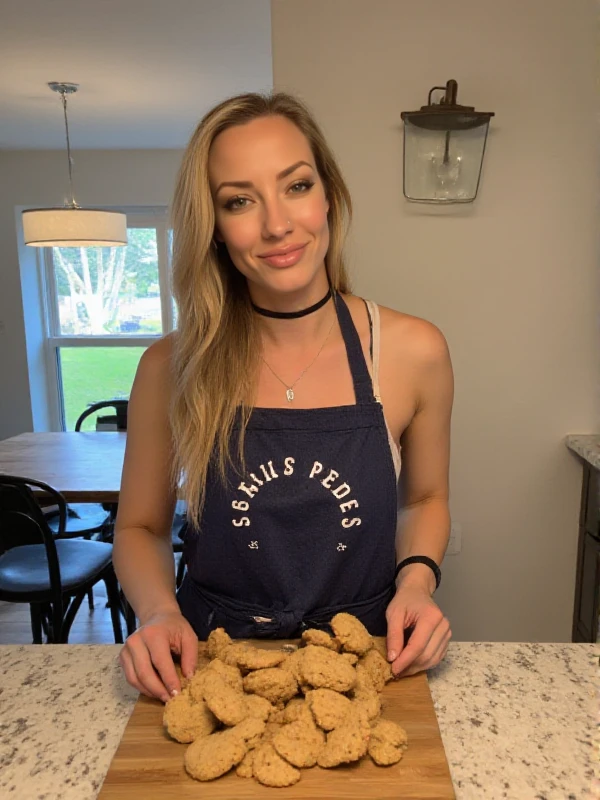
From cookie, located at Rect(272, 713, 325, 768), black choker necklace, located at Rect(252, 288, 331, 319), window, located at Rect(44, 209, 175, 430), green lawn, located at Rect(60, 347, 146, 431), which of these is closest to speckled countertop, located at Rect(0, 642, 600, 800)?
cookie, located at Rect(272, 713, 325, 768)

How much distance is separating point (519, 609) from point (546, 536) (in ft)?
0.80

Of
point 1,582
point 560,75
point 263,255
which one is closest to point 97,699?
point 263,255

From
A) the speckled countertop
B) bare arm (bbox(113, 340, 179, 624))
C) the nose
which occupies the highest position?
the nose

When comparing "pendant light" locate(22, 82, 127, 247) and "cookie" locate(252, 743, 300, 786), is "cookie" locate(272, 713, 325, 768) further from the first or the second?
"pendant light" locate(22, 82, 127, 247)

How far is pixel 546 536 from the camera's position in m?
1.89

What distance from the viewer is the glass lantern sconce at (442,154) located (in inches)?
63.7

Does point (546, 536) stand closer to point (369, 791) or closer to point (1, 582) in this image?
point (369, 791)

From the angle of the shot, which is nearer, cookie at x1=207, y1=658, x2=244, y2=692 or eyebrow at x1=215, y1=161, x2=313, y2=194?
cookie at x1=207, y1=658, x2=244, y2=692

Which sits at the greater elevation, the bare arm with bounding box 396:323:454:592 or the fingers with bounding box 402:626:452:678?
the bare arm with bounding box 396:323:454:592

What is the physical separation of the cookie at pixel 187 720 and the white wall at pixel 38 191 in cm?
424

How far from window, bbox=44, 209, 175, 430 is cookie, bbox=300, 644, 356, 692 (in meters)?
4.36

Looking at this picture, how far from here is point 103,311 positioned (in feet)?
16.3

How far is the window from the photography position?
488 cm

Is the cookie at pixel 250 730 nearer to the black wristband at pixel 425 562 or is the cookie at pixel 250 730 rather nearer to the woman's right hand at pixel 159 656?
the woman's right hand at pixel 159 656
